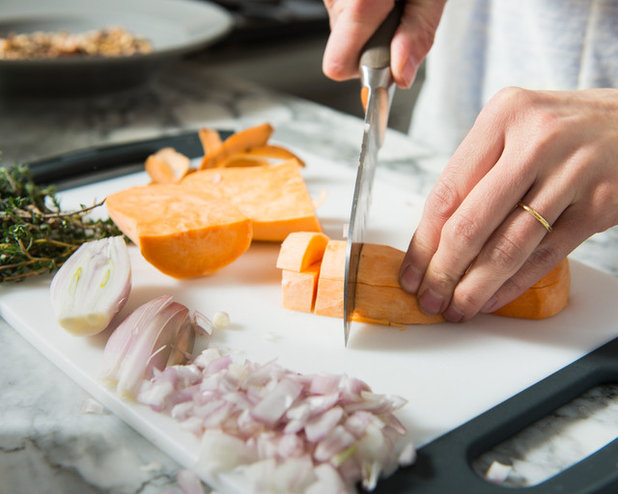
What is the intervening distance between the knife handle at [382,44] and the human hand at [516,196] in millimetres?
362

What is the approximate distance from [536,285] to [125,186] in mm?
1011

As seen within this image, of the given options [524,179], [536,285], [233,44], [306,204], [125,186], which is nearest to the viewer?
[524,179]

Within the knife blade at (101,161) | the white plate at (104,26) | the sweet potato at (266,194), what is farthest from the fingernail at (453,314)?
the white plate at (104,26)

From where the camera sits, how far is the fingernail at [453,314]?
1.20 meters

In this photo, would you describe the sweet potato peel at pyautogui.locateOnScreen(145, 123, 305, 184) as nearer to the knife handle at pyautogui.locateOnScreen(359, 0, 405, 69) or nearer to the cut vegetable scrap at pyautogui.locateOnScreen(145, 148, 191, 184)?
the cut vegetable scrap at pyautogui.locateOnScreen(145, 148, 191, 184)

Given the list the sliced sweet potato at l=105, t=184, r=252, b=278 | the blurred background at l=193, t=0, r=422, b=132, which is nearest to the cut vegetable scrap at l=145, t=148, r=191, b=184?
the sliced sweet potato at l=105, t=184, r=252, b=278

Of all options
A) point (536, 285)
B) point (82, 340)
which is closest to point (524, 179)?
point (536, 285)

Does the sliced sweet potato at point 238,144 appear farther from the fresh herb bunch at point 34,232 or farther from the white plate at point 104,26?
the white plate at point 104,26

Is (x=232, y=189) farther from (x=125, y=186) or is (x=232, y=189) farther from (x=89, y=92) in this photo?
(x=89, y=92)

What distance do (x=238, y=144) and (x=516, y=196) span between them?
31.6 inches

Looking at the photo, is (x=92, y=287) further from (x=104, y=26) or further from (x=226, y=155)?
(x=104, y=26)

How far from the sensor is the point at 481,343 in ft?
3.87


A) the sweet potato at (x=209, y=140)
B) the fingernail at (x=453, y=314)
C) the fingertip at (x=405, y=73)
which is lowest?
the fingernail at (x=453, y=314)

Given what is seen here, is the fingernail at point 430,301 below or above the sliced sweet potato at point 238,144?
below
